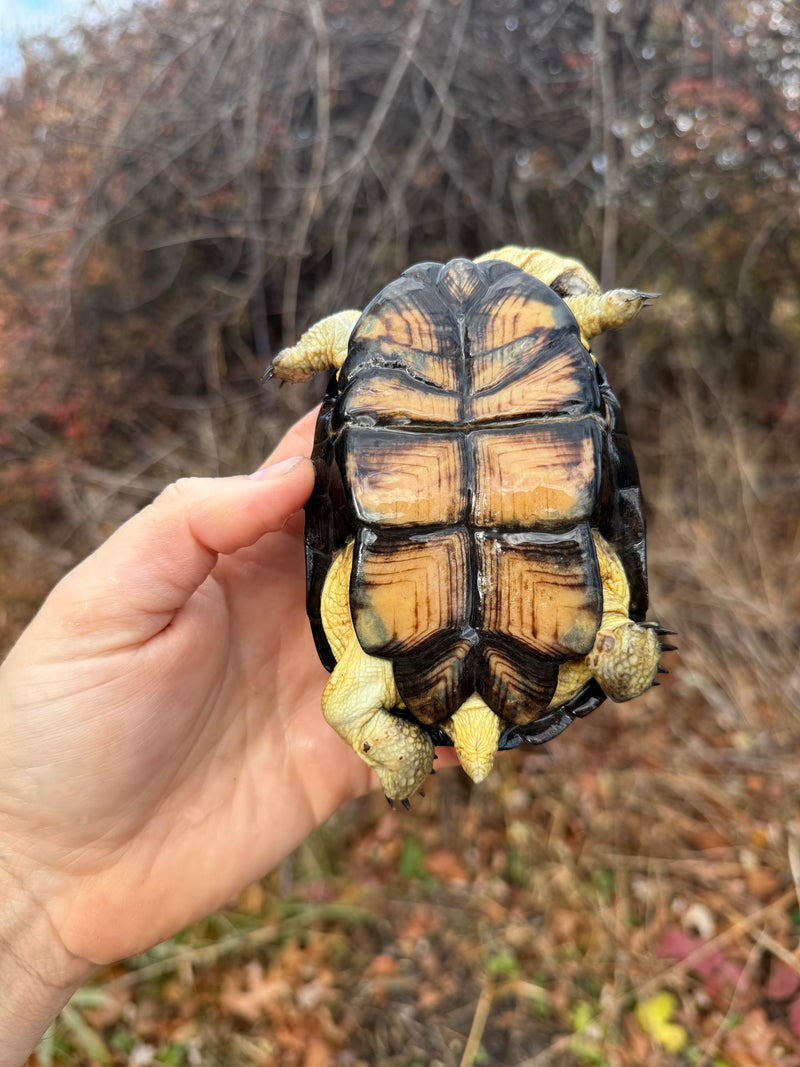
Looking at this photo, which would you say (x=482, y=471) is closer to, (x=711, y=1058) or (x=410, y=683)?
(x=410, y=683)

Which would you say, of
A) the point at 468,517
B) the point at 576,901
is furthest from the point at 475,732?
the point at 576,901

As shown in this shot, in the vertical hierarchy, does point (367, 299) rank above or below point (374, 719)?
above

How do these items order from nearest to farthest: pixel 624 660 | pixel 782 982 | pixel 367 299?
pixel 624 660, pixel 782 982, pixel 367 299

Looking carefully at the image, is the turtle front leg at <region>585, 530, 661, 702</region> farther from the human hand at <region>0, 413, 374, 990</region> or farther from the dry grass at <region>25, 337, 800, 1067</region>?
the dry grass at <region>25, 337, 800, 1067</region>

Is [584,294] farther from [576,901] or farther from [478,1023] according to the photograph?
[478,1023]

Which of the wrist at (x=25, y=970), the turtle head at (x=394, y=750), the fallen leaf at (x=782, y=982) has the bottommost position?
the fallen leaf at (x=782, y=982)

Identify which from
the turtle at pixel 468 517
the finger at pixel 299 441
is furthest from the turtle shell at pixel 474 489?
the finger at pixel 299 441

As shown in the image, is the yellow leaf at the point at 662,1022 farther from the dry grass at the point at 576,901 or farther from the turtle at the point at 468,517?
the turtle at the point at 468,517
